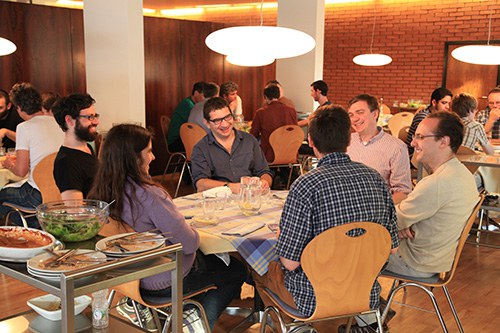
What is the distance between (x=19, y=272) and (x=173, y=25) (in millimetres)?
7362

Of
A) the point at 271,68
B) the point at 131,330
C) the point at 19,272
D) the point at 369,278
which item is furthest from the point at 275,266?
the point at 271,68

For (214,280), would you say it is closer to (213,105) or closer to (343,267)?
(343,267)

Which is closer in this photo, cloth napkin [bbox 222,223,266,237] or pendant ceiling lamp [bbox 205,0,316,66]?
cloth napkin [bbox 222,223,266,237]

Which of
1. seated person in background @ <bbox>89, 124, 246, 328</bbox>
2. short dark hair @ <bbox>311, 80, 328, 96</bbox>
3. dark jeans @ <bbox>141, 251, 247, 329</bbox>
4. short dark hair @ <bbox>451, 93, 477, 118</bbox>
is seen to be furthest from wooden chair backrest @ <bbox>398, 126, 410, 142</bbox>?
seated person in background @ <bbox>89, 124, 246, 328</bbox>

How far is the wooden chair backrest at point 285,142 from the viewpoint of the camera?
6270 mm

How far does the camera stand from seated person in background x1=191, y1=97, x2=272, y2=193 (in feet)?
13.7

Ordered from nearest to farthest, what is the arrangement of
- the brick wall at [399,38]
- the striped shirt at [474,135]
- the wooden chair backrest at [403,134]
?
the striped shirt at [474,135] → the wooden chair backrest at [403,134] → the brick wall at [399,38]

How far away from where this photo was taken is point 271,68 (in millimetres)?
10539

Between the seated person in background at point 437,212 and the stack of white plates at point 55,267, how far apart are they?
1.82 m

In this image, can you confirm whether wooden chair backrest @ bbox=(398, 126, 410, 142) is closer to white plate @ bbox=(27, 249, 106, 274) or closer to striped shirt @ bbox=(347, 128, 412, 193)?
striped shirt @ bbox=(347, 128, 412, 193)

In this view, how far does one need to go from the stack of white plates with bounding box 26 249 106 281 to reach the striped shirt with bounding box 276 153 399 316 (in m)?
1.04

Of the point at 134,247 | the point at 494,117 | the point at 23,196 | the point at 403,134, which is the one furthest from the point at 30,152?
the point at 494,117

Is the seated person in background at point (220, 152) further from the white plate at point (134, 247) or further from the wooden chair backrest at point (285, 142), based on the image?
the white plate at point (134, 247)

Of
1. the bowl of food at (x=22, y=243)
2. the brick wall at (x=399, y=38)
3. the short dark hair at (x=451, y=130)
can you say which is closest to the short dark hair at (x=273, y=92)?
the short dark hair at (x=451, y=130)
